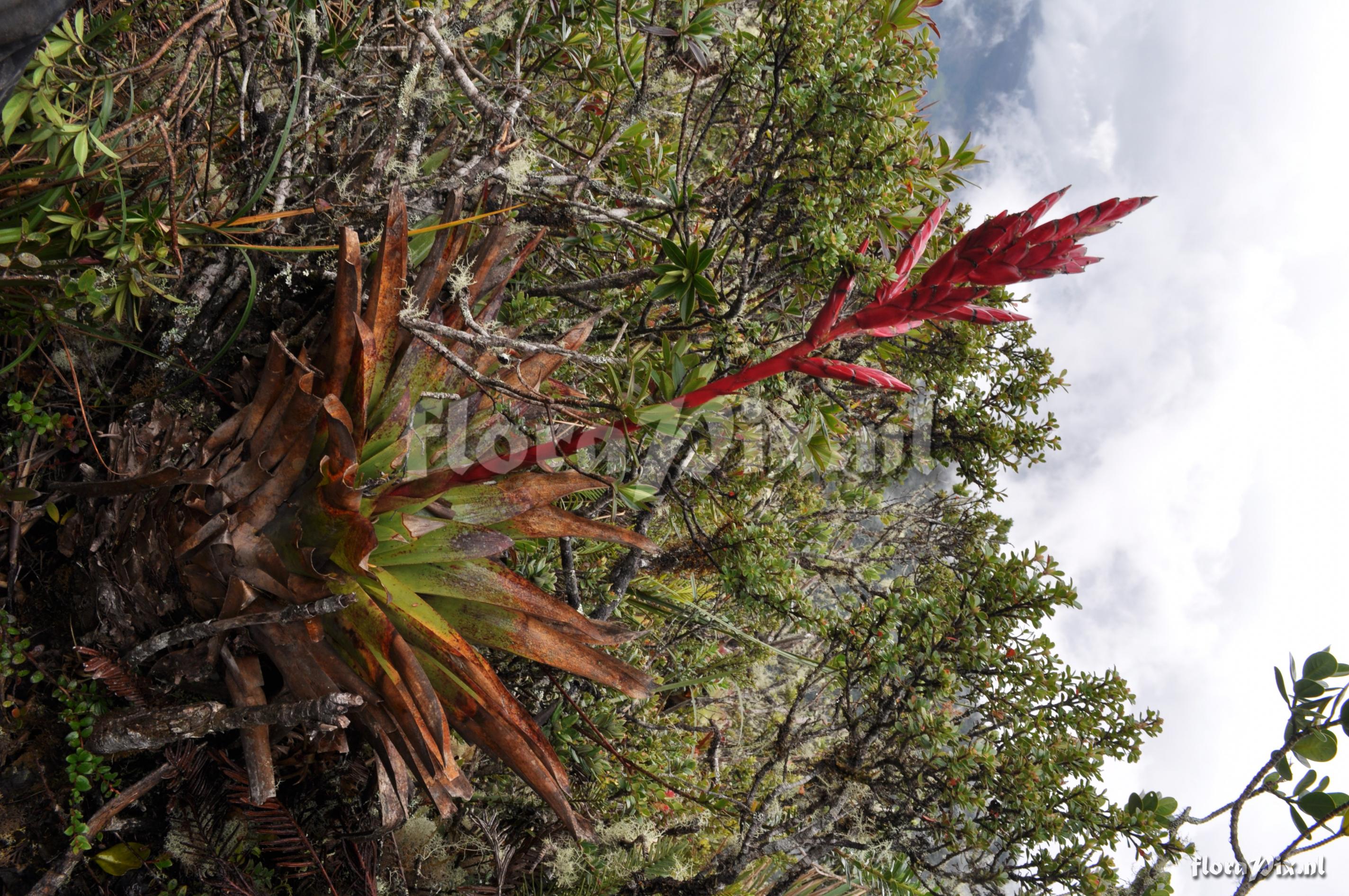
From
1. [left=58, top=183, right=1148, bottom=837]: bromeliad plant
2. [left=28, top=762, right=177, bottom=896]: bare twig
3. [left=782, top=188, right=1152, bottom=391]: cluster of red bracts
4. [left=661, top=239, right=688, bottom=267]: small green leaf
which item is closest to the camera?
[left=782, top=188, right=1152, bottom=391]: cluster of red bracts

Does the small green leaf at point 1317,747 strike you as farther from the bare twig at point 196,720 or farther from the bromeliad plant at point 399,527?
the bare twig at point 196,720

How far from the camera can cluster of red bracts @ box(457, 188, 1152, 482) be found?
94cm

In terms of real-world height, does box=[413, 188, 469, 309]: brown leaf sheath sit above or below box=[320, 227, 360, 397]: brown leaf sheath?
above

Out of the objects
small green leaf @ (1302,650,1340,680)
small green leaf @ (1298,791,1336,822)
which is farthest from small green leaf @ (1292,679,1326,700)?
small green leaf @ (1298,791,1336,822)

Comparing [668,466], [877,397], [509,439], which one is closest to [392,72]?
[509,439]

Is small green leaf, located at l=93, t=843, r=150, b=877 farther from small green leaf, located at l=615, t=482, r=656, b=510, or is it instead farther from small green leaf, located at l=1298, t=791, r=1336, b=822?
small green leaf, located at l=1298, t=791, r=1336, b=822

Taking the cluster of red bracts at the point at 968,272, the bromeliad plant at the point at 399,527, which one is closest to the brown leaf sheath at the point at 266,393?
the bromeliad plant at the point at 399,527

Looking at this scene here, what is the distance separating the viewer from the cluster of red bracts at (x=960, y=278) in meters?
0.94

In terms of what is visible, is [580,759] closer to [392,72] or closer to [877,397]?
[877,397]

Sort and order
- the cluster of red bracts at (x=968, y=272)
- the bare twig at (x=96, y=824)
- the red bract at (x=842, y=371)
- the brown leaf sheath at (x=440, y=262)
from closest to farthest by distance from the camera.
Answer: the cluster of red bracts at (x=968, y=272), the red bract at (x=842, y=371), the bare twig at (x=96, y=824), the brown leaf sheath at (x=440, y=262)

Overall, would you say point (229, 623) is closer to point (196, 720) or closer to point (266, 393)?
point (196, 720)

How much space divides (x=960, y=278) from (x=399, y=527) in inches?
37.5

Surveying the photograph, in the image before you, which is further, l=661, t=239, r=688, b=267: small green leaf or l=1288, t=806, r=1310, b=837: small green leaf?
l=661, t=239, r=688, b=267: small green leaf

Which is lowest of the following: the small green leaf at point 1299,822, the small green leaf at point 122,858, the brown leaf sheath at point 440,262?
the small green leaf at point 122,858
